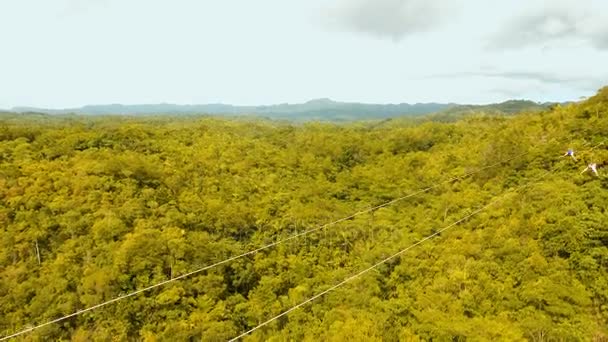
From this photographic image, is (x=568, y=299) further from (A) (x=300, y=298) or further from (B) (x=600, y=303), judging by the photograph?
(A) (x=300, y=298)

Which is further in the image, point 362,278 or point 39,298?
point 362,278

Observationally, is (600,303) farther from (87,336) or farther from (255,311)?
(87,336)

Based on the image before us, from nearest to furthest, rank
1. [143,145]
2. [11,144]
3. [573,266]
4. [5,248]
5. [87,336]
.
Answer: [573,266]
[87,336]
[5,248]
[11,144]
[143,145]

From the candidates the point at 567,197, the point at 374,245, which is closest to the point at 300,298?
the point at 374,245

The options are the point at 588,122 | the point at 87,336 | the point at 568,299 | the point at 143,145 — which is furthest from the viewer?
the point at 143,145

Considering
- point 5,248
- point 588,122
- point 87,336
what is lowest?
point 87,336

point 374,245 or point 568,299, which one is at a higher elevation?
point 568,299
